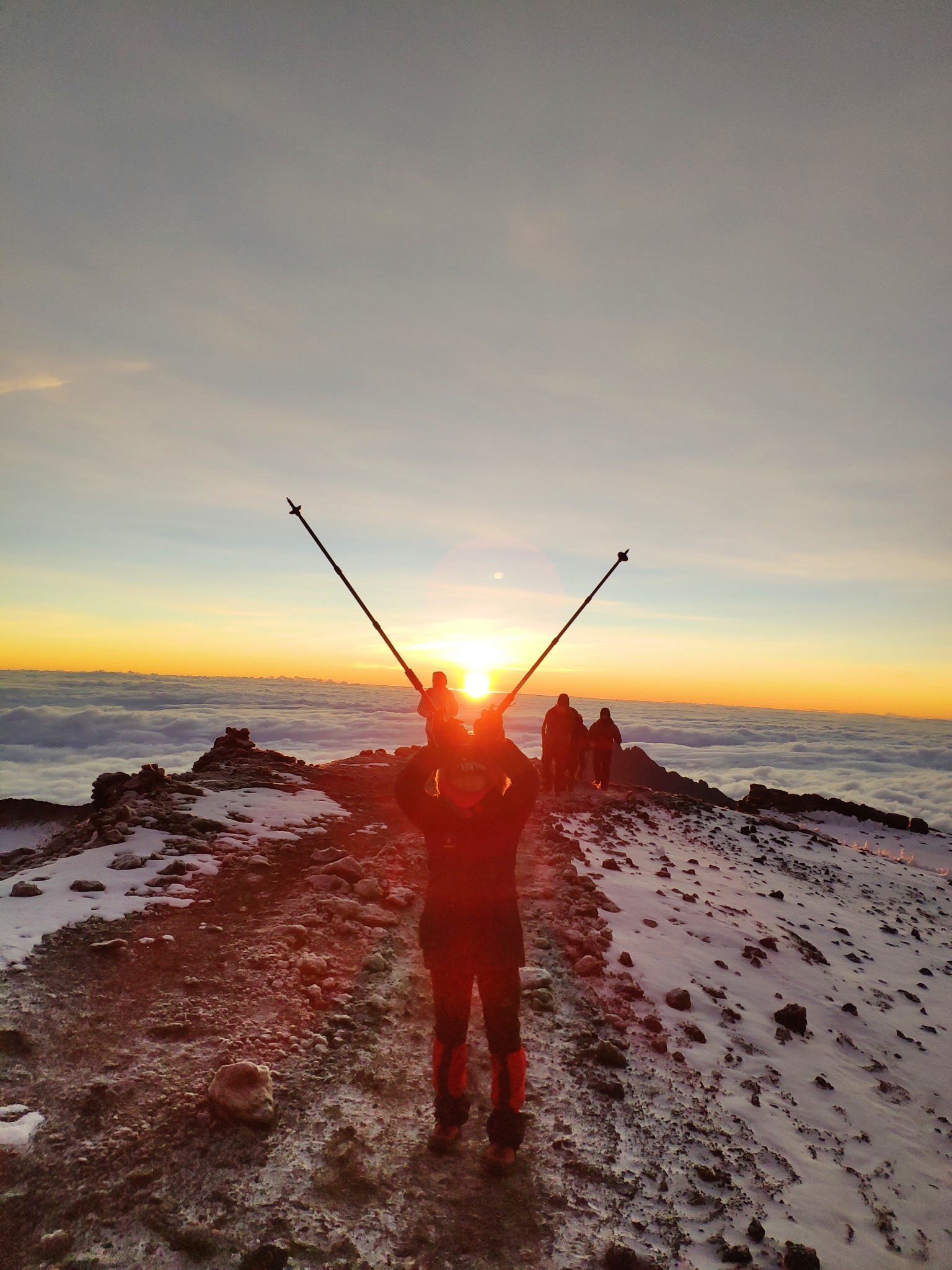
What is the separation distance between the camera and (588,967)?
6.71m

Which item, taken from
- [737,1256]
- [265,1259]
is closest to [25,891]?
[265,1259]

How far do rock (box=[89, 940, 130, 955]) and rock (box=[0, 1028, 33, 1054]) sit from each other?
1.21 meters

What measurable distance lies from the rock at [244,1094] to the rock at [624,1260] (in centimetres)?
220

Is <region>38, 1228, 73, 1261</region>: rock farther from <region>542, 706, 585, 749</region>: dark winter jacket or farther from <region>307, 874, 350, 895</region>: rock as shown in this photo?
<region>542, 706, 585, 749</region>: dark winter jacket

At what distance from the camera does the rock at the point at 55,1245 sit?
2854 millimetres

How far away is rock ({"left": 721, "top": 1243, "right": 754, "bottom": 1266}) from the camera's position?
11.3 feet

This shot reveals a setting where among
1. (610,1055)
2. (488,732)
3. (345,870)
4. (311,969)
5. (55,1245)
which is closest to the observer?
(55,1245)

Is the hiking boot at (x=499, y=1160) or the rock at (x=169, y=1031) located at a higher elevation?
the rock at (x=169, y=1031)

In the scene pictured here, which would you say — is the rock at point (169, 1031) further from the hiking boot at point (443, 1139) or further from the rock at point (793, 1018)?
the rock at point (793, 1018)

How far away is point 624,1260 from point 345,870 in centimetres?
580

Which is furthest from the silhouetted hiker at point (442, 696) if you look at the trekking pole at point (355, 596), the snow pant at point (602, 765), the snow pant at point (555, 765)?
the snow pant at point (602, 765)

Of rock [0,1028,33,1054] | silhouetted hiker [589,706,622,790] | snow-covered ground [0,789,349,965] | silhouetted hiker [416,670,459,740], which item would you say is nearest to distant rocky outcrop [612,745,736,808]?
silhouetted hiker [589,706,622,790]

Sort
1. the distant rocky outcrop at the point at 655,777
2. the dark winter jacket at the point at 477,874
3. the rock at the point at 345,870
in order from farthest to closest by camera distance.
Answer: the distant rocky outcrop at the point at 655,777 → the rock at the point at 345,870 → the dark winter jacket at the point at 477,874

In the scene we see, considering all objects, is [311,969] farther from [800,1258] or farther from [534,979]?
[800,1258]
